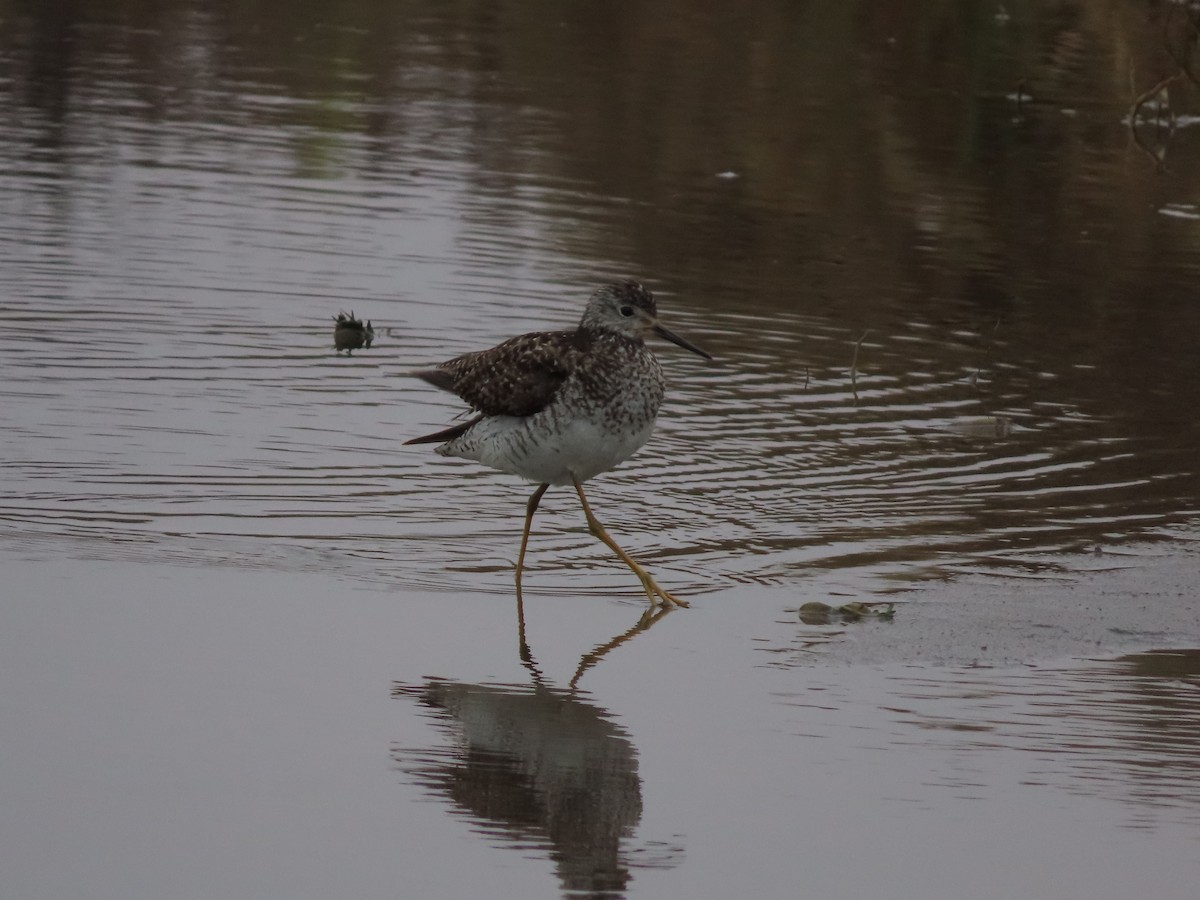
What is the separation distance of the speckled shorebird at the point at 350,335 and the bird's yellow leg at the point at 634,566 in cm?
369

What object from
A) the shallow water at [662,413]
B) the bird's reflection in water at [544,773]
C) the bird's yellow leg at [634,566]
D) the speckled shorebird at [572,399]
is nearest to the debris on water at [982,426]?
the shallow water at [662,413]

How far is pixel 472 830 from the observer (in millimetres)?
5809

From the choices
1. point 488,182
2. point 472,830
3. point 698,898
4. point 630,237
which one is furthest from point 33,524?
point 488,182

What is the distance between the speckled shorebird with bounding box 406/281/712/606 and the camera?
851cm

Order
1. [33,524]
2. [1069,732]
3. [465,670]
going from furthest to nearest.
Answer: [33,524]
[465,670]
[1069,732]

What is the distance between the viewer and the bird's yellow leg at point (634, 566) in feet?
26.8

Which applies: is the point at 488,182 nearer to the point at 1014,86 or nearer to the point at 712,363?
the point at 712,363

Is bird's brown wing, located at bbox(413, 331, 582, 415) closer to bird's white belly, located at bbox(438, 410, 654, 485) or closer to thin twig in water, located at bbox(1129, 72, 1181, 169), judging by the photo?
bird's white belly, located at bbox(438, 410, 654, 485)

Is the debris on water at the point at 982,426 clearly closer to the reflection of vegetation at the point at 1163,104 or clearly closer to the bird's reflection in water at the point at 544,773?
the bird's reflection in water at the point at 544,773

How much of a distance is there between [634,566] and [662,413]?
300cm

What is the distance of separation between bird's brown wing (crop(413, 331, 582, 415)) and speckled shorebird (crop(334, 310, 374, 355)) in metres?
3.21

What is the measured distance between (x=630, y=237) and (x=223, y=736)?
9.55m

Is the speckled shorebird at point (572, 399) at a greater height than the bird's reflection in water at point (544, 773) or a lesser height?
greater

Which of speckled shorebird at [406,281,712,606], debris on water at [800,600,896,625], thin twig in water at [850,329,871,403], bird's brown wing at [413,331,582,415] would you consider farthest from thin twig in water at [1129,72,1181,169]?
debris on water at [800,600,896,625]
